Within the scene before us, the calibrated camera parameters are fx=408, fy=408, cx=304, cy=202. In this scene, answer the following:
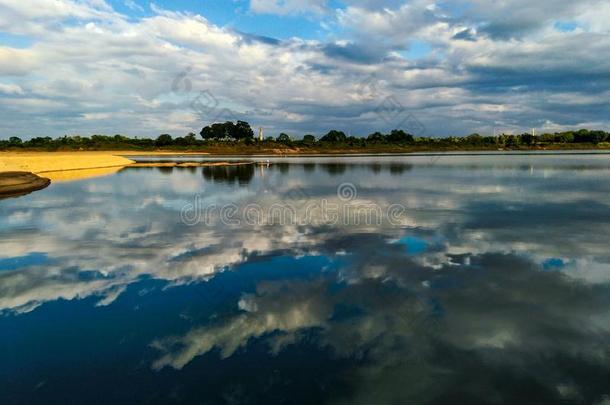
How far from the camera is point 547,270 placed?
46.6ft

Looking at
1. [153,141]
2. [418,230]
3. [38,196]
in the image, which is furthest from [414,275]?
[153,141]

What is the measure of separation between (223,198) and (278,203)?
5764 mm

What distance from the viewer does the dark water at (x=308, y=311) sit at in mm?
7820

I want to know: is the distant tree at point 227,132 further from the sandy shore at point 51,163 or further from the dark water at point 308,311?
the dark water at point 308,311

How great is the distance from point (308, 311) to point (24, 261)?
1213 cm

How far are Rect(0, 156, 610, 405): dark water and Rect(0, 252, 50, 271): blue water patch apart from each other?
117 millimetres

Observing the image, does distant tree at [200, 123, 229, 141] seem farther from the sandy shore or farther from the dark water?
the dark water

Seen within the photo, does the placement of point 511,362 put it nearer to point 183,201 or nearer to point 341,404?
point 341,404

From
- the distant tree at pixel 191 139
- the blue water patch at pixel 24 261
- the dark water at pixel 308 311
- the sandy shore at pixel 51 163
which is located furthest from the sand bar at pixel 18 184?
the distant tree at pixel 191 139

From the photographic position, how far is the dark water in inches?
308

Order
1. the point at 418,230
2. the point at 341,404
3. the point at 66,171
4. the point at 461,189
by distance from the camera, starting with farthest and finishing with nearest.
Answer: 1. the point at 66,171
2. the point at 461,189
3. the point at 418,230
4. the point at 341,404

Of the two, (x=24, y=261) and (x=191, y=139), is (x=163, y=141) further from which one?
(x=24, y=261)

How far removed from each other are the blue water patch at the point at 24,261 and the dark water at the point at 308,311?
0.38 feet

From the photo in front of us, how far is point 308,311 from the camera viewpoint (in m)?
11.1
